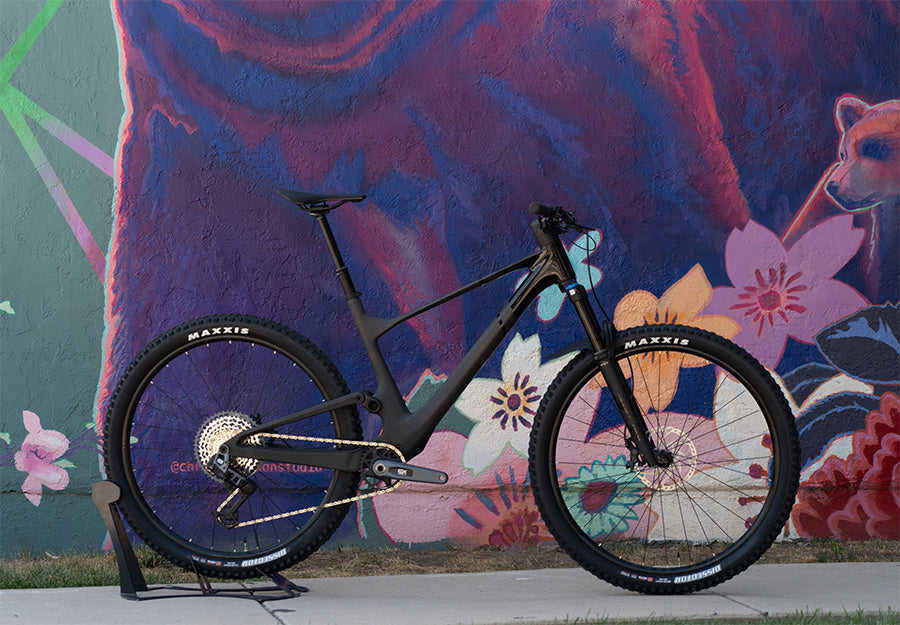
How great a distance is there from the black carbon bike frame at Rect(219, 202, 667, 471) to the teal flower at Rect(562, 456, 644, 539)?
33.6 inches

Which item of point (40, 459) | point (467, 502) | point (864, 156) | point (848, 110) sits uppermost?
point (848, 110)

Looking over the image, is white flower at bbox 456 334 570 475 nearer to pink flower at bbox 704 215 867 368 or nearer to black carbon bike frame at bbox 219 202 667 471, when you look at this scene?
black carbon bike frame at bbox 219 202 667 471

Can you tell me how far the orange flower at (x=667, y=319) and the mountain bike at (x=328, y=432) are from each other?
13 cm

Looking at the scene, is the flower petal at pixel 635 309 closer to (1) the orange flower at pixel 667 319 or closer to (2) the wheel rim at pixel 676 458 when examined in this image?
(1) the orange flower at pixel 667 319

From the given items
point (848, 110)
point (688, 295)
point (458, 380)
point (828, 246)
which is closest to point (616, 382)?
point (458, 380)

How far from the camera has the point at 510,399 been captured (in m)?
4.10

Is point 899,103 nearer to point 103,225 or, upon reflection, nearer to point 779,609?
point 779,609

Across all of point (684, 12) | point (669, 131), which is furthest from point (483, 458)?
point (684, 12)

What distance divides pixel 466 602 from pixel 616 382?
0.95 m

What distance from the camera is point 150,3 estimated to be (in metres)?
4.06

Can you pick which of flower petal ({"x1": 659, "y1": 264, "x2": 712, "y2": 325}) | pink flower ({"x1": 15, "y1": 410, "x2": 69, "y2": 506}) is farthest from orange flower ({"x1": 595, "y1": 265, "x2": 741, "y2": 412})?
pink flower ({"x1": 15, "y1": 410, "x2": 69, "y2": 506})

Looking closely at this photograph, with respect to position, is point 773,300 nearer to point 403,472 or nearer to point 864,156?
point 864,156

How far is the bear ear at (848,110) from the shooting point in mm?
4223

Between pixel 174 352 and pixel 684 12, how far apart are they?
9.08 feet
